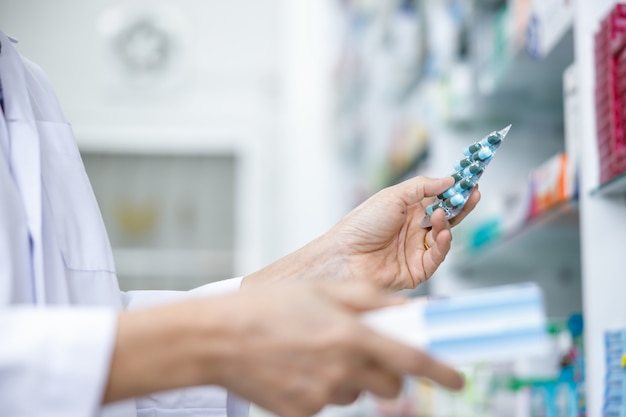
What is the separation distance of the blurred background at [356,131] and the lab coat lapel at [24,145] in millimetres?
848

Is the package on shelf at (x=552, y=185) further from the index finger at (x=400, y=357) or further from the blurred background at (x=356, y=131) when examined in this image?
the index finger at (x=400, y=357)

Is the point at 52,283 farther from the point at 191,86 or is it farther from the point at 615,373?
the point at 191,86

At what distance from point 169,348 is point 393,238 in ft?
2.17

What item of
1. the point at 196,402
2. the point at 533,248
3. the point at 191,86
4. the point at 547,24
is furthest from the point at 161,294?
the point at 191,86

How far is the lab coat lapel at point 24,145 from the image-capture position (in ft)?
3.65

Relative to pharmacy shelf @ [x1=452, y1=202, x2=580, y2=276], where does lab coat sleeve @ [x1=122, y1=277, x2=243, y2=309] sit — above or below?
below

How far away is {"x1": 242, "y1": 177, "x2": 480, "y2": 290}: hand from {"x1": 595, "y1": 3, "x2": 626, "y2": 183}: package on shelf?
25cm

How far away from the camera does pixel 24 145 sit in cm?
120

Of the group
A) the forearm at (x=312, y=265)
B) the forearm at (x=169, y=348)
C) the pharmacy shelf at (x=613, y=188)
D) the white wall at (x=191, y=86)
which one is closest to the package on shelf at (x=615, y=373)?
the pharmacy shelf at (x=613, y=188)

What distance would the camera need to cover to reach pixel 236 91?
5.56 meters

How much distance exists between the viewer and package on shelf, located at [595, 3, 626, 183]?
1.28m

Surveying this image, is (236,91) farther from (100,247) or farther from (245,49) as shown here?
(100,247)

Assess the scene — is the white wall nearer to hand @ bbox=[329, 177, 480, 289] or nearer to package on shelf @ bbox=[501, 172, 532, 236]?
package on shelf @ bbox=[501, 172, 532, 236]

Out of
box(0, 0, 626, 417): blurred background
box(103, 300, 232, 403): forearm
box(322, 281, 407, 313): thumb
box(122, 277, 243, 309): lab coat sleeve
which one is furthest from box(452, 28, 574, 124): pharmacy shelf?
box(103, 300, 232, 403): forearm
